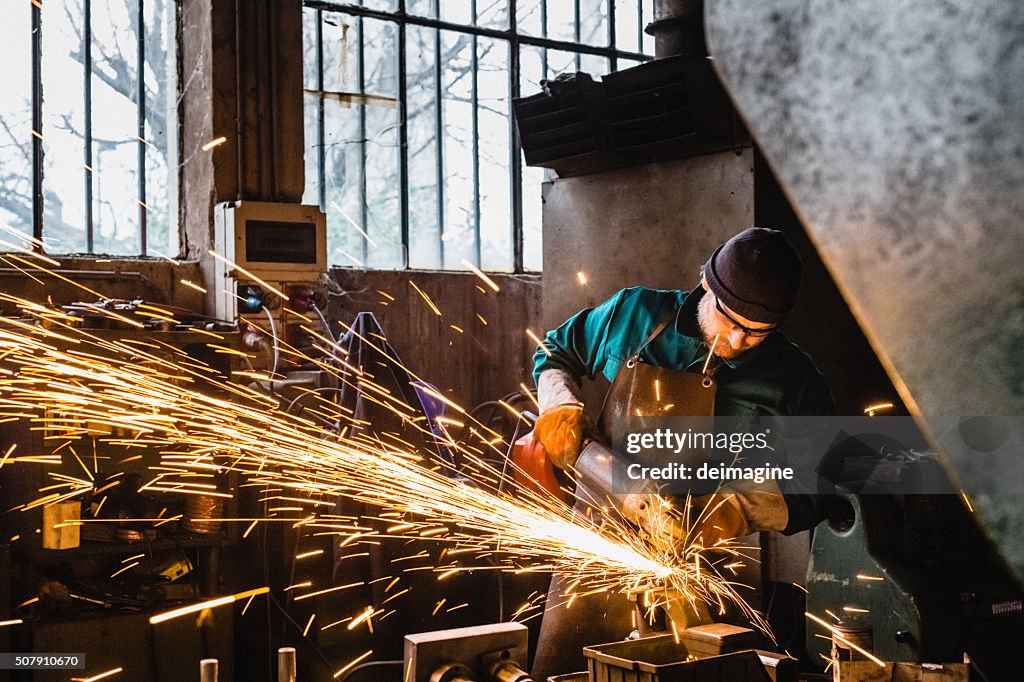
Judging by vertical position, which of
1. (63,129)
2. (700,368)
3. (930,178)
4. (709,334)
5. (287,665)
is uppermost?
(63,129)

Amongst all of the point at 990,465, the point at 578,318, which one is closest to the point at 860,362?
the point at 578,318

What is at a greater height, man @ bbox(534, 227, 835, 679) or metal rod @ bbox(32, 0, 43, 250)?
metal rod @ bbox(32, 0, 43, 250)

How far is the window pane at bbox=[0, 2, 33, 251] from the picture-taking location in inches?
174

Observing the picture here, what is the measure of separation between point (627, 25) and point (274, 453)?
3.68 metres

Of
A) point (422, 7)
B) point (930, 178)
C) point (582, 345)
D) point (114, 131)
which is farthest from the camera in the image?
point (422, 7)

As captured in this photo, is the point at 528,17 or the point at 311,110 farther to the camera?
the point at 528,17

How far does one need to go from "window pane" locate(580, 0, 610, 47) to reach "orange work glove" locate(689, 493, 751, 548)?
4.08 metres

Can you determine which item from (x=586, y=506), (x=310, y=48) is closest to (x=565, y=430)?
(x=586, y=506)

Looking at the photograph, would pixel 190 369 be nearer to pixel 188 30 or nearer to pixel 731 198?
pixel 188 30

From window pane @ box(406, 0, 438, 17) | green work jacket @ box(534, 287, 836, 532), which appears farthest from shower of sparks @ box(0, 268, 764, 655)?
window pane @ box(406, 0, 438, 17)

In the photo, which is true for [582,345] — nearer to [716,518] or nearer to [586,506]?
[586,506]

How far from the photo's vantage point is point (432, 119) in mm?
5543

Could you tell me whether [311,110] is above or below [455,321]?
above

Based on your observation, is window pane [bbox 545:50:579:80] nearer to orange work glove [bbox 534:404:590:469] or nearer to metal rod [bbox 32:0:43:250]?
metal rod [bbox 32:0:43:250]
